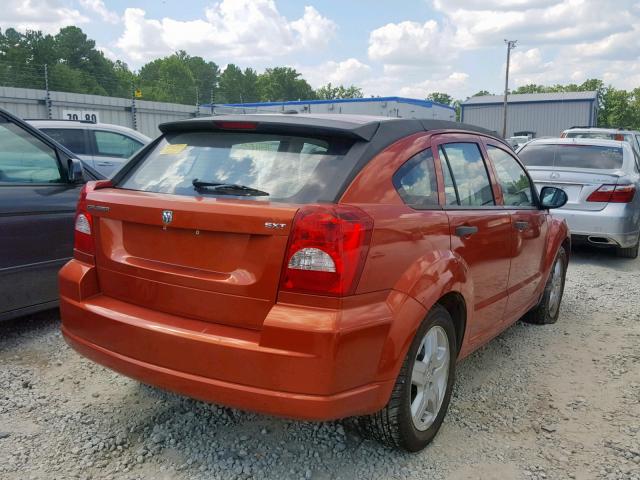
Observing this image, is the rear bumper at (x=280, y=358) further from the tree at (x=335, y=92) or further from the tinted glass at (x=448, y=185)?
the tree at (x=335, y=92)

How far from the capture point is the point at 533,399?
3.68 m

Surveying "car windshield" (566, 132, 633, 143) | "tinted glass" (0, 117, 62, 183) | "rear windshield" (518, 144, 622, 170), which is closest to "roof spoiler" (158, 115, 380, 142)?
Result: "tinted glass" (0, 117, 62, 183)

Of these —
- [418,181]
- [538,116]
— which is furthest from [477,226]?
[538,116]

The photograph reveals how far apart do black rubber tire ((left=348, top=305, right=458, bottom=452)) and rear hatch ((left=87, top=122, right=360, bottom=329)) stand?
731 mm

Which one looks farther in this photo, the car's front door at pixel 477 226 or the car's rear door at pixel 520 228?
the car's rear door at pixel 520 228

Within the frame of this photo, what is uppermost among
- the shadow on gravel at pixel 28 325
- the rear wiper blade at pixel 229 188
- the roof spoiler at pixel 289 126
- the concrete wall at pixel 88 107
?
the concrete wall at pixel 88 107

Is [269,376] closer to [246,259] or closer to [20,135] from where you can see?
[246,259]

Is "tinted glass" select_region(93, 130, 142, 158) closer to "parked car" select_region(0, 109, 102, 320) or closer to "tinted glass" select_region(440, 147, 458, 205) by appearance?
"parked car" select_region(0, 109, 102, 320)

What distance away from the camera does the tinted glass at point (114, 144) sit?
31.6 ft

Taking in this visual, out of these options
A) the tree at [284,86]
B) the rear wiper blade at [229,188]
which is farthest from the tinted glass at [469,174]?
the tree at [284,86]

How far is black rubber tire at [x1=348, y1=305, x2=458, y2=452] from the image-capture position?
2.70 metres

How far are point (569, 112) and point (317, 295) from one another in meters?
62.2

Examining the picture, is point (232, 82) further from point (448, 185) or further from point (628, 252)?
point (448, 185)

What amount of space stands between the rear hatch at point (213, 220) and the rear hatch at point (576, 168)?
5677 mm
